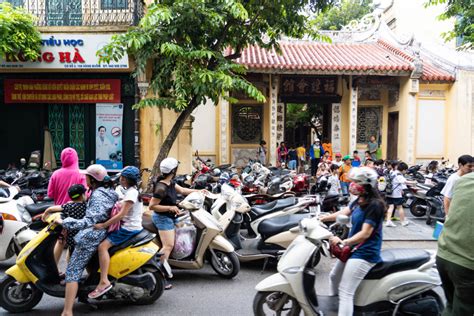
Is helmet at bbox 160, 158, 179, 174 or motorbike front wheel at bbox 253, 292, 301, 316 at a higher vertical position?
helmet at bbox 160, 158, 179, 174

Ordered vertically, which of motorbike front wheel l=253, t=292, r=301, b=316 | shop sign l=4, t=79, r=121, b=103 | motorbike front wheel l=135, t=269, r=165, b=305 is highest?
shop sign l=4, t=79, r=121, b=103

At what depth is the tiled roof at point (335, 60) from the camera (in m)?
12.8

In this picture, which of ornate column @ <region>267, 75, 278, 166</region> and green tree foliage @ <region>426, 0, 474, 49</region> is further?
ornate column @ <region>267, 75, 278, 166</region>

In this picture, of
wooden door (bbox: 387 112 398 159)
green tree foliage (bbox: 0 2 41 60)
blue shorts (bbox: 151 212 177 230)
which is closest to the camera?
blue shorts (bbox: 151 212 177 230)

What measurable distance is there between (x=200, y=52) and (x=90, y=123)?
463cm

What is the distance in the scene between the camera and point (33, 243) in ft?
13.3

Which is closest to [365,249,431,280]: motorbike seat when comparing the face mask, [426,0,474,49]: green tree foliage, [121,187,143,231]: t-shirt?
the face mask

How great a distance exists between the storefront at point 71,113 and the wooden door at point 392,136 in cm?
968

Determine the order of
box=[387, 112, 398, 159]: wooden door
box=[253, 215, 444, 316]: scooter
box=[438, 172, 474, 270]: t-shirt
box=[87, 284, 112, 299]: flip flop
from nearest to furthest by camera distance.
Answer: box=[438, 172, 474, 270]: t-shirt → box=[253, 215, 444, 316]: scooter → box=[87, 284, 112, 299]: flip flop → box=[387, 112, 398, 159]: wooden door

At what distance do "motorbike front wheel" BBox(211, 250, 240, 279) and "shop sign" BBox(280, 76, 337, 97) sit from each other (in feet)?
32.8

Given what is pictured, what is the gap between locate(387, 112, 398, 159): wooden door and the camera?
590 inches

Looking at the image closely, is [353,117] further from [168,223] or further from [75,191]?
[75,191]

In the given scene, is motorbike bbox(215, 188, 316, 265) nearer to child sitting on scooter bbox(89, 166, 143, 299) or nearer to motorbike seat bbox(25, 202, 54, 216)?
child sitting on scooter bbox(89, 166, 143, 299)

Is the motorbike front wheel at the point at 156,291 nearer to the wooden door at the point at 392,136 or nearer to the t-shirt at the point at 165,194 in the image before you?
the t-shirt at the point at 165,194
